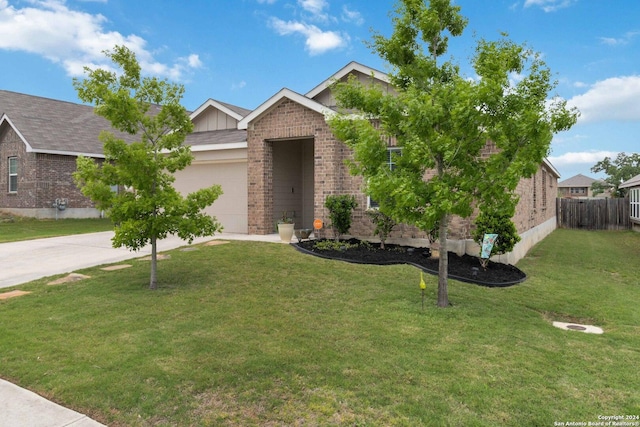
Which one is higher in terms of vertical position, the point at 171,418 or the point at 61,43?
the point at 61,43

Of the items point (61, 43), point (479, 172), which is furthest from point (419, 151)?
point (61, 43)

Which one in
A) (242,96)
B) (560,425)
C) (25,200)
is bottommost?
(560,425)

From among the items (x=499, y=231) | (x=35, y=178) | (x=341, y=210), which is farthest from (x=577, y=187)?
(x=35, y=178)

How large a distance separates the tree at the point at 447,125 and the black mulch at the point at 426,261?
252 centimetres

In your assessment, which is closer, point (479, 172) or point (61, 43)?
point (479, 172)

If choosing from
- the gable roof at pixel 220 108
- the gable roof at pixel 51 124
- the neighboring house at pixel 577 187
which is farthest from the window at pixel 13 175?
the neighboring house at pixel 577 187

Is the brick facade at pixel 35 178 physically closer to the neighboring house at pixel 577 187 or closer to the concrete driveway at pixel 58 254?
the concrete driveway at pixel 58 254

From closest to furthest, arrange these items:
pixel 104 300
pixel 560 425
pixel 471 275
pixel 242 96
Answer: pixel 560 425 < pixel 104 300 < pixel 471 275 < pixel 242 96

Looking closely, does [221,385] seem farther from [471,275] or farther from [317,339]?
[471,275]

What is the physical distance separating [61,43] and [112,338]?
2173cm

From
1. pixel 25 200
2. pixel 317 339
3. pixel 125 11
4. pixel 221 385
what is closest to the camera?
pixel 221 385

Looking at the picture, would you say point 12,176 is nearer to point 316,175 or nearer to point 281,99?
point 281,99

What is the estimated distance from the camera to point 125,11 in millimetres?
13531

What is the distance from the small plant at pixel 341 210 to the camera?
1140 cm
